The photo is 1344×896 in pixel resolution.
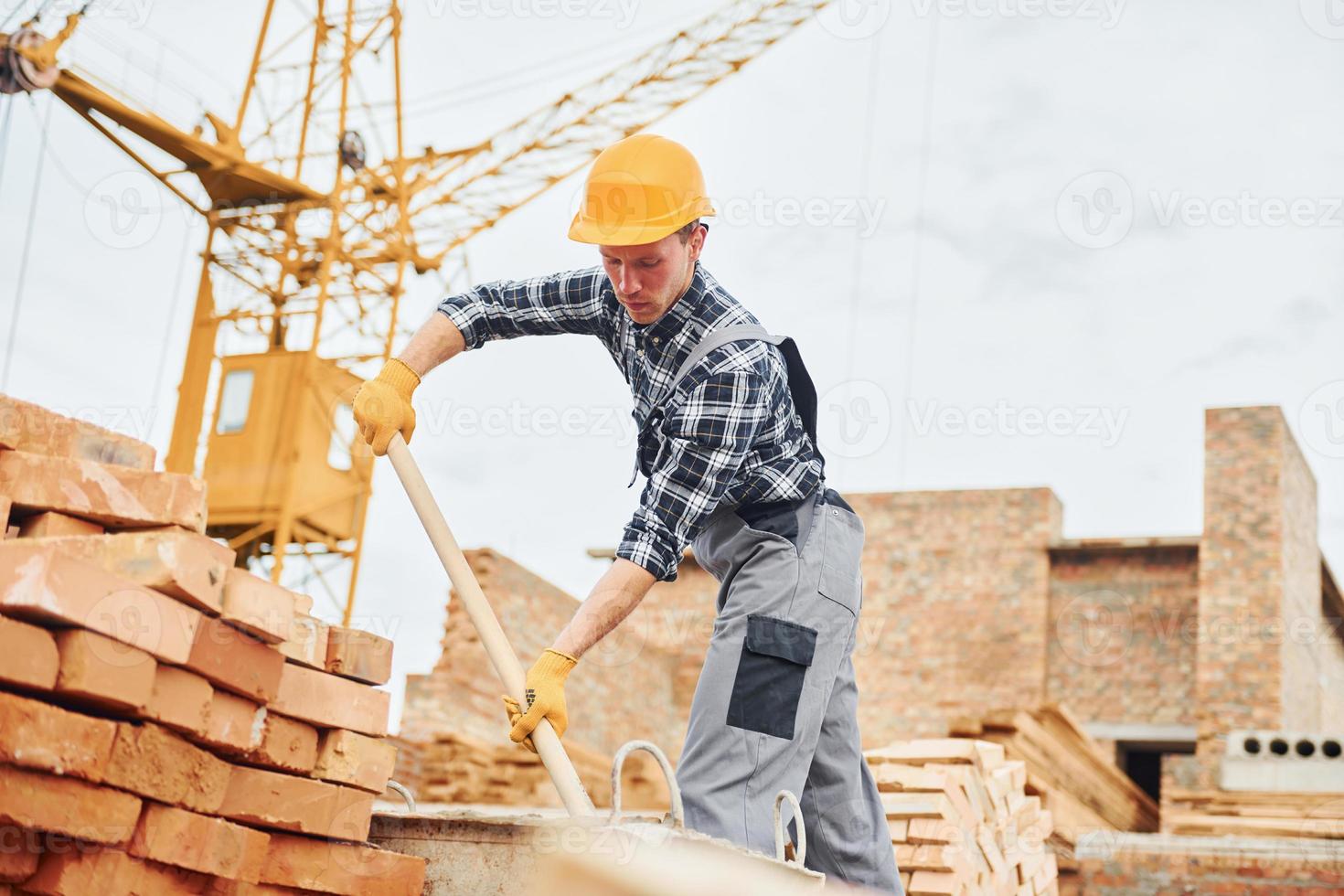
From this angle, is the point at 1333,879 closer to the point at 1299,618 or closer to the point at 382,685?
the point at 382,685

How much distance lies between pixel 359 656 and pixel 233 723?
436 mm

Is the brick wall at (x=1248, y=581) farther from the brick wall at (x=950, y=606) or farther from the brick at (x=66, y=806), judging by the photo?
the brick at (x=66, y=806)

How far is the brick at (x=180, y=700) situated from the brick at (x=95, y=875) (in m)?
0.26

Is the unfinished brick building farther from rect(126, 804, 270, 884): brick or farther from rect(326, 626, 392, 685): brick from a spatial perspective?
rect(126, 804, 270, 884): brick

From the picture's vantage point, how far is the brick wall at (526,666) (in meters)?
13.8

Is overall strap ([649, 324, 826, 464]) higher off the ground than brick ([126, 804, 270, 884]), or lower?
higher

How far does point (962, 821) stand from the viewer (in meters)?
5.33

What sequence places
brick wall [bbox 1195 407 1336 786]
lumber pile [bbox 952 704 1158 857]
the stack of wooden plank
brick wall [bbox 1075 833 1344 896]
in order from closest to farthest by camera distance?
brick wall [bbox 1075 833 1344 896], lumber pile [bbox 952 704 1158 857], the stack of wooden plank, brick wall [bbox 1195 407 1336 786]

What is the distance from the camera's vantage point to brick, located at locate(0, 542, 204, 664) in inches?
100

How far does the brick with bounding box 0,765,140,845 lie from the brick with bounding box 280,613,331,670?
0.54 meters

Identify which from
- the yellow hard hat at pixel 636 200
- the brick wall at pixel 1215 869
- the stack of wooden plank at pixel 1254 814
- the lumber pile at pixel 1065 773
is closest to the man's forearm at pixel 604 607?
the yellow hard hat at pixel 636 200

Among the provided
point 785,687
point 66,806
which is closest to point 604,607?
point 785,687

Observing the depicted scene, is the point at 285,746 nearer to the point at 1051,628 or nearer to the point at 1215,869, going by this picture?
the point at 1215,869

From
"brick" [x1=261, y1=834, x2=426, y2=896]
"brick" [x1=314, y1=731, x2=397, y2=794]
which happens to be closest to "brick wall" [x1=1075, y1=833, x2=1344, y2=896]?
"brick" [x1=314, y1=731, x2=397, y2=794]
